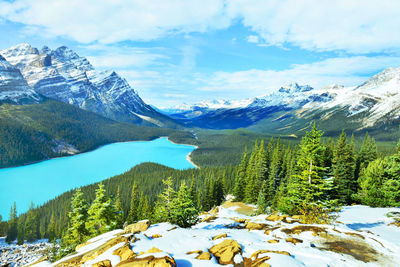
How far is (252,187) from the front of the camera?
196 feet

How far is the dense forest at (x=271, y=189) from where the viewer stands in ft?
75.6

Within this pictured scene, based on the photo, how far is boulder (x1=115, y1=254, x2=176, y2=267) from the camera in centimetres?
937

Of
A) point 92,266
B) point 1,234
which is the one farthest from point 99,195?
point 1,234

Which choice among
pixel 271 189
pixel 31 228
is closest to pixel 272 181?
pixel 271 189

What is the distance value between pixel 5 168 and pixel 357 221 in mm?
249562

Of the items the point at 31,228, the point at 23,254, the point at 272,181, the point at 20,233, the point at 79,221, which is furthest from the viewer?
the point at 31,228

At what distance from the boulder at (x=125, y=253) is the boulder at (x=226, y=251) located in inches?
172

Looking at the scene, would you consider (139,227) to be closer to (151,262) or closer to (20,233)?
(151,262)

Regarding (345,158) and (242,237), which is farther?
(345,158)

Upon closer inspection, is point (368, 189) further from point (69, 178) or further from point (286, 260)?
point (69, 178)

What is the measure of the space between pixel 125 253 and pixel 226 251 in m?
5.56

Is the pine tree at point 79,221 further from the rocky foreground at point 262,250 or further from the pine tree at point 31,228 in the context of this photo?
the pine tree at point 31,228

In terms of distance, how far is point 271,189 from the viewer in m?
57.0

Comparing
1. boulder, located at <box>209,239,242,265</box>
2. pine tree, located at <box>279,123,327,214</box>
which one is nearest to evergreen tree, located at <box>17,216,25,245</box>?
pine tree, located at <box>279,123,327,214</box>
